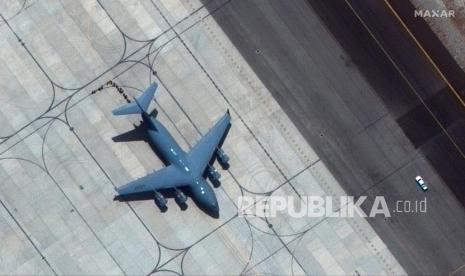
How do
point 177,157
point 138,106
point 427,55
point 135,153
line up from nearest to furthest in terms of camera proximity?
point 138,106
point 177,157
point 135,153
point 427,55

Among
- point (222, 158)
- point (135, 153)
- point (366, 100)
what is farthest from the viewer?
point (366, 100)

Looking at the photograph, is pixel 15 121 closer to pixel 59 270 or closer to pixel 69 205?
pixel 69 205

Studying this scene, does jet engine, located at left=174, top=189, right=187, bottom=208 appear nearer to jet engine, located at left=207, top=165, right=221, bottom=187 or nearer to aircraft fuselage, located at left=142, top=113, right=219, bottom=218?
aircraft fuselage, located at left=142, top=113, right=219, bottom=218

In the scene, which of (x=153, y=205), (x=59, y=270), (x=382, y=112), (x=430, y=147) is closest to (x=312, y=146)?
(x=382, y=112)

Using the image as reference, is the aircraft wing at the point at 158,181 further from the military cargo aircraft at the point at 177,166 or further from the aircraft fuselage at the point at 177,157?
the aircraft fuselage at the point at 177,157

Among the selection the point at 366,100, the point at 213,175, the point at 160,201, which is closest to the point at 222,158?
the point at 213,175

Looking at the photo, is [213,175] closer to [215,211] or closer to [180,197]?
[215,211]
